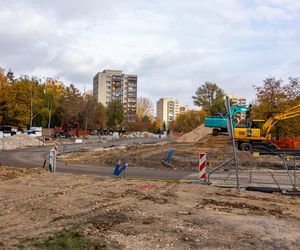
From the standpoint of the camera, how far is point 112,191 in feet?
39.5

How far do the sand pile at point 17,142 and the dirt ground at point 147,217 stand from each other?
114 feet

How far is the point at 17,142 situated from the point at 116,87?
126269mm

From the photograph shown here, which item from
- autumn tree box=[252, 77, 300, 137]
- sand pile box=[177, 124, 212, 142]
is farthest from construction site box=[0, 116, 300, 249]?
sand pile box=[177, 124, 212, 142]

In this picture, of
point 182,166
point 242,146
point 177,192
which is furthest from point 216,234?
point 242,146

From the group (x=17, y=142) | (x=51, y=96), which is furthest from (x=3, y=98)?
(x=51, y=96)

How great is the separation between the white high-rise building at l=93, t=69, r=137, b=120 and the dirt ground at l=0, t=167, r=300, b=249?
15639cm

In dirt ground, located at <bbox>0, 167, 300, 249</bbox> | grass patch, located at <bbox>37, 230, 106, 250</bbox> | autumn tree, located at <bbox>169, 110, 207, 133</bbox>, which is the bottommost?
dirt ground, located at <bbox>0, 167, 300, 249</bbox>

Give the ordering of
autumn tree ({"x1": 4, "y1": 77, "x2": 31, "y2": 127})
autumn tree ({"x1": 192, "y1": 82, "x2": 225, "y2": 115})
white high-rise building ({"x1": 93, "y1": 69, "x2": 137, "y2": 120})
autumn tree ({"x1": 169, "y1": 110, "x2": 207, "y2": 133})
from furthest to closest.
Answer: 1. white high-rise building ({"x1": 93, "y1": 69, "x2": 137, "y2": 120})
2. autumn tree ({"x1": 169, "y1": 110, "x2": 207, "y2": 133})
3. autumn tree ({"x1": 192, "y1": 82, "x2": 225, "y2": 115})
4. autumn tree ({"x1": 4, "y1": 77, "x2": 31, "y2": 127})

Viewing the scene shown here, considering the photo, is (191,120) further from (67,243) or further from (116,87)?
(67,243)

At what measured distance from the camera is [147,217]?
27.3ft

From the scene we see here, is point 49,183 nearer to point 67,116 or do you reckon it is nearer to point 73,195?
point 73,195

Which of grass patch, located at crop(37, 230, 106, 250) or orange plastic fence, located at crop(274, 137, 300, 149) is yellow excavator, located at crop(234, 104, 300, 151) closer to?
orange plastic fence, located at crop(274, 137, 300, 149)

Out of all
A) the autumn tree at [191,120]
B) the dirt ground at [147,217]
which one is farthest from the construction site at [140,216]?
the autumn tree at [191,120]

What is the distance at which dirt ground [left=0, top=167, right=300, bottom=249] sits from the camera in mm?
6555
